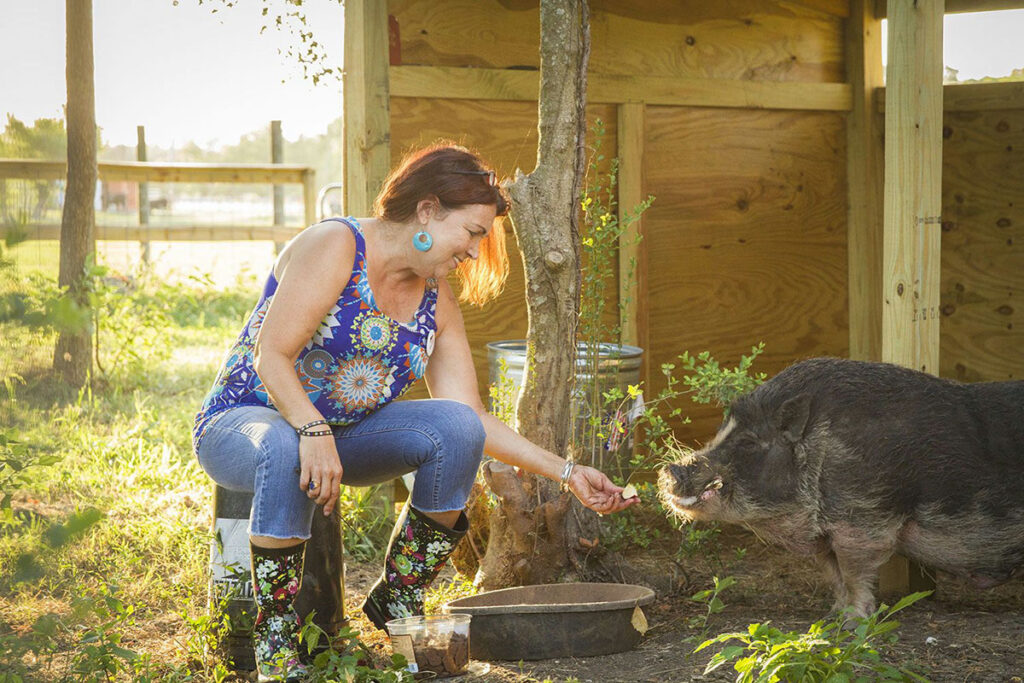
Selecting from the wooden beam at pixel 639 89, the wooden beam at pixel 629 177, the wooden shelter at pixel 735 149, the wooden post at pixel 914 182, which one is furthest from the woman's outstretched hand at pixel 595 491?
the wooden beam at pixel 639 89

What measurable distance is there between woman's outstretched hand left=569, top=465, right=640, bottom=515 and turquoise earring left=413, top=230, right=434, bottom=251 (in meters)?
0.75

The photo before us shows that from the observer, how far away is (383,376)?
313cm

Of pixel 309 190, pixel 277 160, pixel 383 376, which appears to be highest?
pixel 277 160

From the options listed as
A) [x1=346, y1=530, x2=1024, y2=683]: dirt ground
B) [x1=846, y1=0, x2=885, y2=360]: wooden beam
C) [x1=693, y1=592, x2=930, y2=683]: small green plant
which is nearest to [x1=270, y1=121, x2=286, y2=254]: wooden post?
[x1=846, y1=0, x2=885, y2=360]: wooden beam

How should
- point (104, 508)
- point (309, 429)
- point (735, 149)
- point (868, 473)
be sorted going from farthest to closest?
point (735, 149) < point (104, 508) < point (868, 473) < point (309, 429)

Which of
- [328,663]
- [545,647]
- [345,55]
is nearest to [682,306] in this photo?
Answer: [345,55]

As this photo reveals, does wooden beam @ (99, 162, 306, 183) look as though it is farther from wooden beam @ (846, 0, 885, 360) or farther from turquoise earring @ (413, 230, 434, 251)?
turquoise earring @ (413, 230, 434, 251)

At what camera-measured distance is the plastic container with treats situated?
286cm

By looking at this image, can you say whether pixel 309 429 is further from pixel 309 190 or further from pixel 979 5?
pixel 309 190

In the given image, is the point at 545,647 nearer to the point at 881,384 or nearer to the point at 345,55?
the point at 881,384

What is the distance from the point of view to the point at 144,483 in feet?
16.7

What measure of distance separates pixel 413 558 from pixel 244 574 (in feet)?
1.57

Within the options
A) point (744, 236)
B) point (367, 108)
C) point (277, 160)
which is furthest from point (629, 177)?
point (277, 160)

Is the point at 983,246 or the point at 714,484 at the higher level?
the point at 983,246
